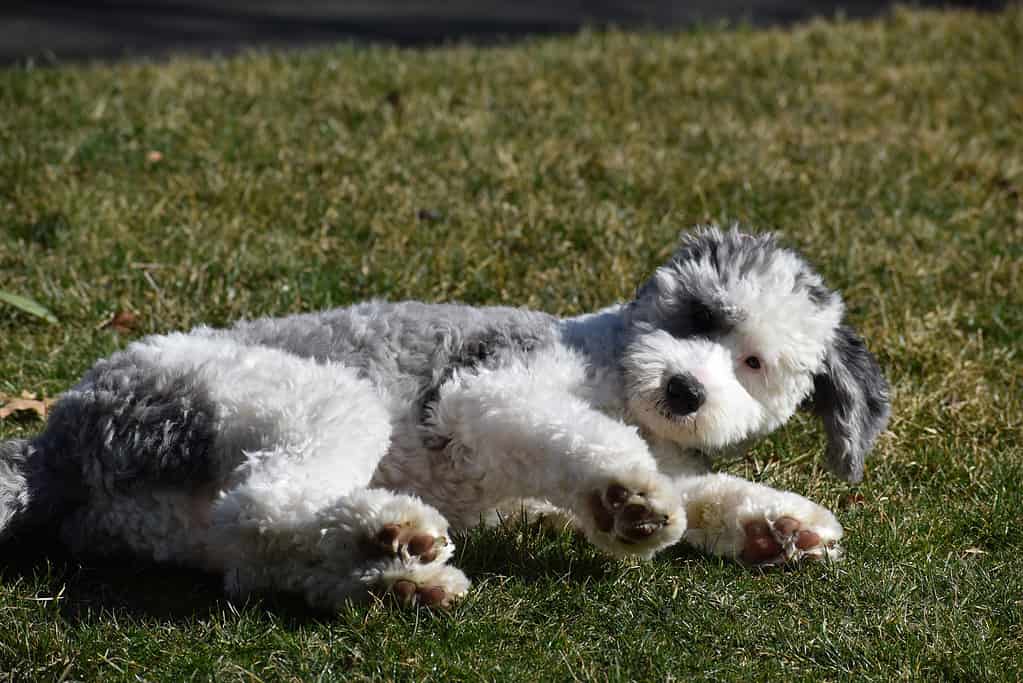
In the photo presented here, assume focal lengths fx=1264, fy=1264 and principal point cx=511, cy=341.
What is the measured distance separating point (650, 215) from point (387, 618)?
3827mm

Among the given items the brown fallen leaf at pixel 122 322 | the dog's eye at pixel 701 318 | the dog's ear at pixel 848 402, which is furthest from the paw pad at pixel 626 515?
the brown fallen leaf at pixel 122 322

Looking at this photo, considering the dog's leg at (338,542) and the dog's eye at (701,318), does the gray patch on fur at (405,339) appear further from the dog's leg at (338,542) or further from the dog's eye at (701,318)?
the dog's leg at (338,542)

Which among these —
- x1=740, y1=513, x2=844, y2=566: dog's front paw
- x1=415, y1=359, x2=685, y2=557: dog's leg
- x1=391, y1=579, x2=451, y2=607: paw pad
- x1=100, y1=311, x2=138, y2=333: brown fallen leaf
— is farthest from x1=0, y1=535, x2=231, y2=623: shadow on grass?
→ x1=100, y1=311, x2=138, y2=333: brown fallen leaf

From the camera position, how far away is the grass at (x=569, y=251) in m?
3.31

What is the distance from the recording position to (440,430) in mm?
3715

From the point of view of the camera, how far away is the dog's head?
368 cm

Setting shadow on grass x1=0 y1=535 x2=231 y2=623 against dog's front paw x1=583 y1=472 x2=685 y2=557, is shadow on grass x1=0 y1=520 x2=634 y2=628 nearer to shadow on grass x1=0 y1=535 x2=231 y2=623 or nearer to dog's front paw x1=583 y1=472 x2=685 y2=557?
shadow on grass x1=0 y1=535 x2=231 y2=623

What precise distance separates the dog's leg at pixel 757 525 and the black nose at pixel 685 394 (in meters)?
0.32

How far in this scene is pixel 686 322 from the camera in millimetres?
3836

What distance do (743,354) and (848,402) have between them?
404mm

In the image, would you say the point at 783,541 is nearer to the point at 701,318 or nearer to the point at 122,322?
the point at 701,318

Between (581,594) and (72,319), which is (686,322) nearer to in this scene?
(581,594)

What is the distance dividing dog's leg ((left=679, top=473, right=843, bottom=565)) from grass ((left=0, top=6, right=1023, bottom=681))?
82 millimetres

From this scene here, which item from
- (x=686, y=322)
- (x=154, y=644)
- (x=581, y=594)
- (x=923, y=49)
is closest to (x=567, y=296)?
(x=686, y=322)
